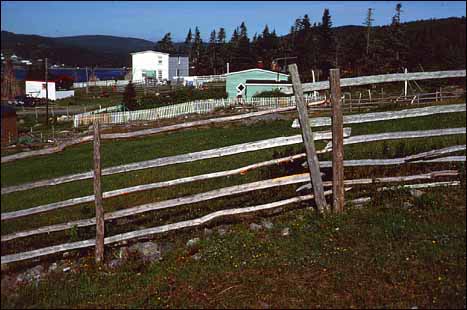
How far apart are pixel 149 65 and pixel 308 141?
276cm

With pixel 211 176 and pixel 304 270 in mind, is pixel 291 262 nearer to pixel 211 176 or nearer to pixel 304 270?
pixel 304 270

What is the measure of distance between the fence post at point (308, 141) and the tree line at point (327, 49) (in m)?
1.79

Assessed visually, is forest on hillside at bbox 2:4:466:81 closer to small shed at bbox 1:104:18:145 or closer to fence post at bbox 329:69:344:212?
fence post at bbox 329:69:344:212

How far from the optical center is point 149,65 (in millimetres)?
7031

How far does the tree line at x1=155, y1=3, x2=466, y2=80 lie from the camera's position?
7590 mm

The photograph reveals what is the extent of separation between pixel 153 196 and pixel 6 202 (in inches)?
177

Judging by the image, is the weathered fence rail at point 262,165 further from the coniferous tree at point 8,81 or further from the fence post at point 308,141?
the coniferous tree at point 8,81

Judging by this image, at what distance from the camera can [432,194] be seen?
595 cm

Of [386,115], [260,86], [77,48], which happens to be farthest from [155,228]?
[260,86]

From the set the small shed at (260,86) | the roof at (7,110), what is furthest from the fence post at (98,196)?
the small shed at (260,86)

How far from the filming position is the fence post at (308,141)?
5.61 metres

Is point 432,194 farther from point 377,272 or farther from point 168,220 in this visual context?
point 168,220

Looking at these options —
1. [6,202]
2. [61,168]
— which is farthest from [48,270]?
[61,168]

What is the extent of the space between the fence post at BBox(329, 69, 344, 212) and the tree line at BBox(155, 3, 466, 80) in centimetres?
181
